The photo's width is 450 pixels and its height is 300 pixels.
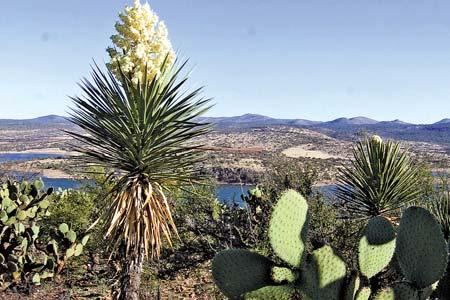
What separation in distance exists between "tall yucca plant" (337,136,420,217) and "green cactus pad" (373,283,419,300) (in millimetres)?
5559

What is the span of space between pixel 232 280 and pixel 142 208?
11.5 ft

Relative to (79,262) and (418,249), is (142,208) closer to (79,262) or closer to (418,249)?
(418,249)

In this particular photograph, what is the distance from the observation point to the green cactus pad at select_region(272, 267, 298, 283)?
2434 mm

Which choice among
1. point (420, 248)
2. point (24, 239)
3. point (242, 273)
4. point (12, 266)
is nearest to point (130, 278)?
point (12, 266)

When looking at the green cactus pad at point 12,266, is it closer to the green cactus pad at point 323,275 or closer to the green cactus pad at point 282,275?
the green cactus pad at point 282,275

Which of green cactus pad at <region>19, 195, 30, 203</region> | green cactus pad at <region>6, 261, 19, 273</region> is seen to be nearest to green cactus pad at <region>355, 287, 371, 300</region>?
green cactus pad at <region>6, 261, 19, 273</region>

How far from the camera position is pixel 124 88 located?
6.20 m

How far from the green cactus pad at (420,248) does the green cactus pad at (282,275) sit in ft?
1.88

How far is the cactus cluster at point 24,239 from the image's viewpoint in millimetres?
6801

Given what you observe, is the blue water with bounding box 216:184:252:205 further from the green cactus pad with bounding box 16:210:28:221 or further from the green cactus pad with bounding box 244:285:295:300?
the green cactus pad with bounding box 244:285:295:300

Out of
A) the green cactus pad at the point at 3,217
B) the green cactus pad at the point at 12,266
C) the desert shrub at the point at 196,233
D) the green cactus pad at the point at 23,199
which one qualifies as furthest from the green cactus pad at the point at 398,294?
the desert shrub at the point at 196,233

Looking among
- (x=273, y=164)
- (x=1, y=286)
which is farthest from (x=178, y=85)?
(x=273, y=164)

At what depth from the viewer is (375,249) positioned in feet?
8.08

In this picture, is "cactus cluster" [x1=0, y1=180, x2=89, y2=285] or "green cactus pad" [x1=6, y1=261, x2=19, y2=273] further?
"cactus cluster" [x1=0, y1=180, x2=89, y2=285]
